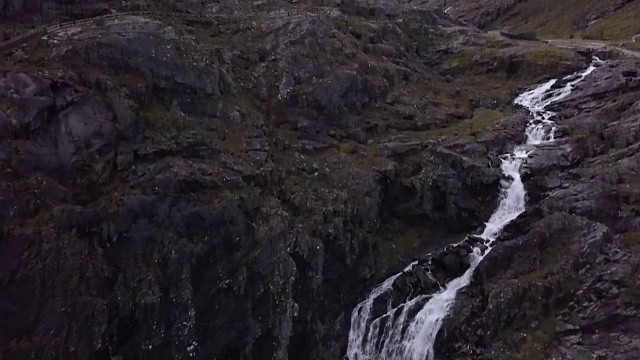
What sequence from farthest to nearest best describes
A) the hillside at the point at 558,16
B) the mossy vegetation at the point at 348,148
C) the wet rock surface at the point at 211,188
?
the hillside at the point at 558,16 < the mossy vegetation at the point at 348,148 < the wet rock surface at the point at 211,188

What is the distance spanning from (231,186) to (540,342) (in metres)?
19.0

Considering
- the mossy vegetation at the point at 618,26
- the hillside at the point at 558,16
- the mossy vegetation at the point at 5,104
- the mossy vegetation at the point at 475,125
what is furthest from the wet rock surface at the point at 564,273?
the hillside at the point at 558,16

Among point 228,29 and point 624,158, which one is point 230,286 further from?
point 624,158

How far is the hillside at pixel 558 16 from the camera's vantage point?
308ft

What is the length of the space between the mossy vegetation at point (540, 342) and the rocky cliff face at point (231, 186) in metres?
0.94

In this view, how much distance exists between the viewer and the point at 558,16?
4660 inches

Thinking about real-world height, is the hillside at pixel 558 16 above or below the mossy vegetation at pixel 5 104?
below

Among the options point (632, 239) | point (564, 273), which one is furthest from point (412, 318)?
point (632, 239)

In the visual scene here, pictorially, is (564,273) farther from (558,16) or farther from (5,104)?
(558,16)

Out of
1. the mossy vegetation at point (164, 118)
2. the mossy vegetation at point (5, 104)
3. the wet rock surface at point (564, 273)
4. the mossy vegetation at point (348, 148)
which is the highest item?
the mossy vegetation at point (5, 104)

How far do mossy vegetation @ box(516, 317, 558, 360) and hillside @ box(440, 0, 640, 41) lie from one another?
229 ft

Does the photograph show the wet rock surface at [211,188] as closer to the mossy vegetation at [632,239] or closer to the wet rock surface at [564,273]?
the wet rock surface at [564,273]

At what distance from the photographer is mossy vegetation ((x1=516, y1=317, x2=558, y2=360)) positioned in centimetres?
2608

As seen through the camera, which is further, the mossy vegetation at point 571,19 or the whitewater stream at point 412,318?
the mossy vegetation at point 571,19
